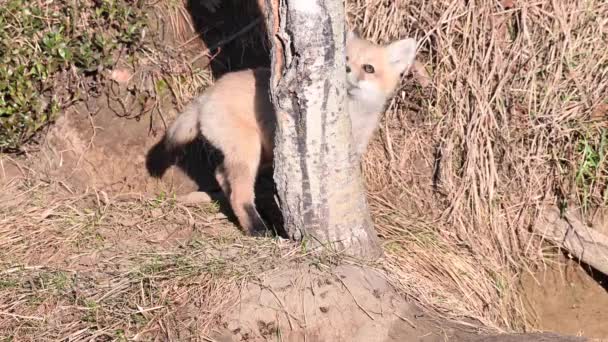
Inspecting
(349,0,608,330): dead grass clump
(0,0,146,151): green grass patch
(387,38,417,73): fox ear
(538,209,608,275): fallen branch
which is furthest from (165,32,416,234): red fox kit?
(538,209,608,275): fallen branch

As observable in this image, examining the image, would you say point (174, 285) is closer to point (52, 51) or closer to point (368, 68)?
point (368, 68)

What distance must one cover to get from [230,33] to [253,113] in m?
1.47

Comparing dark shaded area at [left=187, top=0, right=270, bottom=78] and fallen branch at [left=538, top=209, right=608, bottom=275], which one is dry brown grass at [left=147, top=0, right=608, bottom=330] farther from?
dark shaded area at [left=187, top=0, right=270, bottom=78]

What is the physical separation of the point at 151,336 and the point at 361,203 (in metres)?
1.29

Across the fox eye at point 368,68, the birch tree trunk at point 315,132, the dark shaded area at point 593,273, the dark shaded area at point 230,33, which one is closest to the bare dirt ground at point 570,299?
the dark shaded area at point 593,273

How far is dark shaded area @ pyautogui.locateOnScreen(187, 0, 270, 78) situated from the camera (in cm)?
580

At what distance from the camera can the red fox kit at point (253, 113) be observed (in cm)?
455

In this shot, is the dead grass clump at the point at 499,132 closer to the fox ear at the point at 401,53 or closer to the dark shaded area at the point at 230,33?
the fox ear at the point at 401,53

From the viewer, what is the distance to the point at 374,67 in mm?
4754

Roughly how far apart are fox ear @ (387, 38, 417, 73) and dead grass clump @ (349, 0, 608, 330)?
1.32 ft

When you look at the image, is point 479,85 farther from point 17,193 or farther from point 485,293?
point 17,193

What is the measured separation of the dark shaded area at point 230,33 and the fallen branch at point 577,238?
7.60ft

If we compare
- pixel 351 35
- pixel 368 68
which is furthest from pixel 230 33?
pixel 368 68

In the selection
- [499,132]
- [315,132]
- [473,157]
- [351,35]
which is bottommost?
[473,157]
